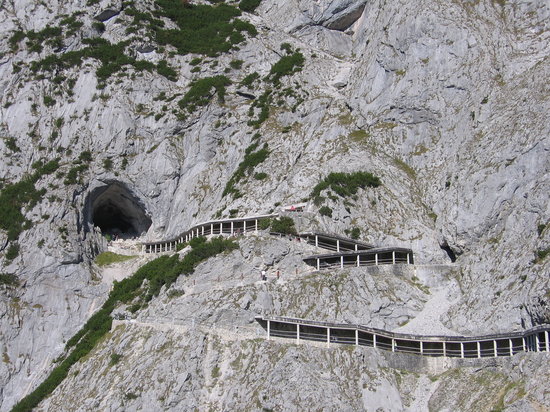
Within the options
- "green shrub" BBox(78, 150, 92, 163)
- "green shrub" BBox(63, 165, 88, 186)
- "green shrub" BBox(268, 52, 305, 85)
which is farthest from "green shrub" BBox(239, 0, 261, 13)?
"green shrub" BBox(63, 165, 88, 186)

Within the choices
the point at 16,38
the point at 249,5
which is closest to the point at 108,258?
the point at 16,38

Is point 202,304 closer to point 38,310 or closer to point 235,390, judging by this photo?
point 235,390

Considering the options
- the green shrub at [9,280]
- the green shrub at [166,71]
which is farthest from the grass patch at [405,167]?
the green shrub at [9,280]

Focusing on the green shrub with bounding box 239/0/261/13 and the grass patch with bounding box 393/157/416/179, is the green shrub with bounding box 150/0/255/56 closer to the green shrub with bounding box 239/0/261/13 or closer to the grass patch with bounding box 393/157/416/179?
the green shrub with bounding box 239/0/261/13

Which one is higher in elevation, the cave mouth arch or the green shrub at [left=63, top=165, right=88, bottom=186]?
the green shrub at [left=63, top=165, right=88, bottom=186]

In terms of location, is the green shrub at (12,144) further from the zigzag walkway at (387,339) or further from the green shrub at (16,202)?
the zigzag walkway at (387,339)

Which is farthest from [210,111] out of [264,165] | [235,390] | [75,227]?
[235,390]
